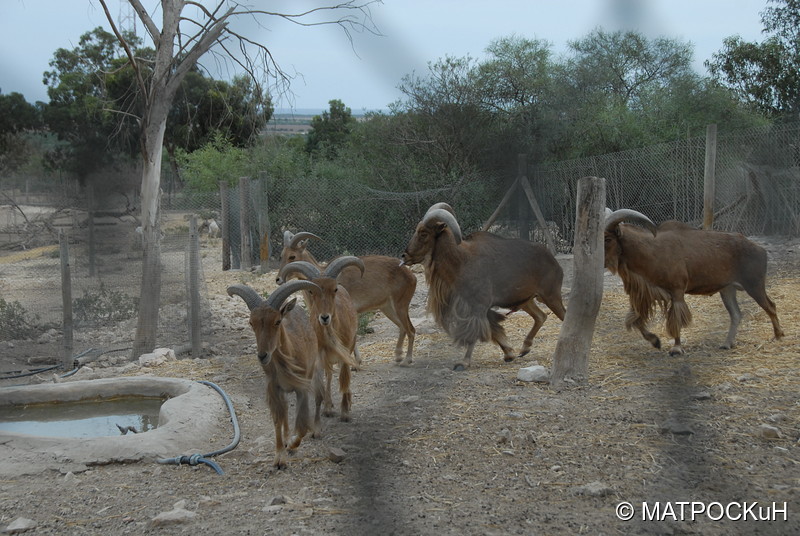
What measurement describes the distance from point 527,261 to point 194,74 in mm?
5405

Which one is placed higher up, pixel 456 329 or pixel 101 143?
pixel 101 143

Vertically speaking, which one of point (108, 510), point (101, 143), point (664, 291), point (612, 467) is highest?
point (101, 143)

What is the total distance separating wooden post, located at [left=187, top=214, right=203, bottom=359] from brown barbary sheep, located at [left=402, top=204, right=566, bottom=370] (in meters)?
2.39

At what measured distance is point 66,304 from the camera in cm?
828

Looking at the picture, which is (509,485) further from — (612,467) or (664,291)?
(664,291)

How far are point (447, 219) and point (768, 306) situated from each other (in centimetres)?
309

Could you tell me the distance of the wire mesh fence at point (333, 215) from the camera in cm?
1020

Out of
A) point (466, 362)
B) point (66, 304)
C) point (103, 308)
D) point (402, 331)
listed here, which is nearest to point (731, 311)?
point (466, 362)

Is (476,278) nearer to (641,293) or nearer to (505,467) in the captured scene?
(641,293)

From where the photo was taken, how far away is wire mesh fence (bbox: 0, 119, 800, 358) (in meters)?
10.2

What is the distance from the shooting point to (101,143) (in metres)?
16.9

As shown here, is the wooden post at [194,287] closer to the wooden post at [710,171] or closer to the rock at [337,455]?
the rock at [337,455]

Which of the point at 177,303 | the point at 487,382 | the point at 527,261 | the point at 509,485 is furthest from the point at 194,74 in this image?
the point at 509,485

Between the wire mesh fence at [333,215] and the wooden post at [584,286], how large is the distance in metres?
4.37
